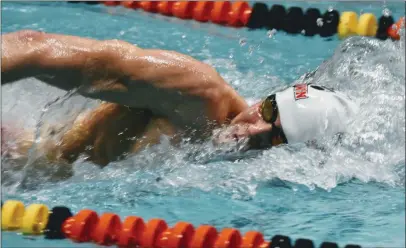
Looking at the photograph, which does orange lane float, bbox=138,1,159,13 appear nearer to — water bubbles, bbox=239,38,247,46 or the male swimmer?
water bubbles, bbox=239,38,247,46

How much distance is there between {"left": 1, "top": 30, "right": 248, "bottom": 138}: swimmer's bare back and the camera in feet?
8.04

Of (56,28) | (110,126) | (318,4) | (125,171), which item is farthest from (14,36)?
(318,4)

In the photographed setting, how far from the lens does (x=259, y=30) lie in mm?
4219

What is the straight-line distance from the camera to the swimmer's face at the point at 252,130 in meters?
2.62

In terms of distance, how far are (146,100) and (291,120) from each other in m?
0.50

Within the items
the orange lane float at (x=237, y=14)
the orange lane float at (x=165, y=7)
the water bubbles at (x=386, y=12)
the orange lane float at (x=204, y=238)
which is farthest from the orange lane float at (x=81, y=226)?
the water bubbles at (x=386, y=12)

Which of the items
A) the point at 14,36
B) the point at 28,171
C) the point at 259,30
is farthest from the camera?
→ the point at 259,30

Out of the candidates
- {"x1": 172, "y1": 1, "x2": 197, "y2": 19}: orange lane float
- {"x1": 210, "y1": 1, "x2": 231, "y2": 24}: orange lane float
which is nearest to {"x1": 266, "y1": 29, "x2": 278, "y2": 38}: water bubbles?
{"x1": 210, "y1": 1, "x2": 231, "y2": 24}: orange lane float

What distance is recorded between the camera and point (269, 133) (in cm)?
265

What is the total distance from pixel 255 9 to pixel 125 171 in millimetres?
1783

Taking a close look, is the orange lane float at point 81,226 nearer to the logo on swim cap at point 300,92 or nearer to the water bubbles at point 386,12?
the logo on swim cap at point 300,92

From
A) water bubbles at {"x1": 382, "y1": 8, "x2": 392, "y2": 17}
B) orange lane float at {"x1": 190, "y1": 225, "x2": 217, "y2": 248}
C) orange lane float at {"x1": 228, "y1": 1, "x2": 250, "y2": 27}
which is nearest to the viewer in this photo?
orange lane float at {"x1": 190, "y1": 225, "x2": 217, "y2": 248}

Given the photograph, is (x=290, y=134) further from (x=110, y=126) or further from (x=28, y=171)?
(x=28, y=171)

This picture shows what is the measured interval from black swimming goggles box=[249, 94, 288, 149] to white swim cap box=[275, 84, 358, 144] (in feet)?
0.06
